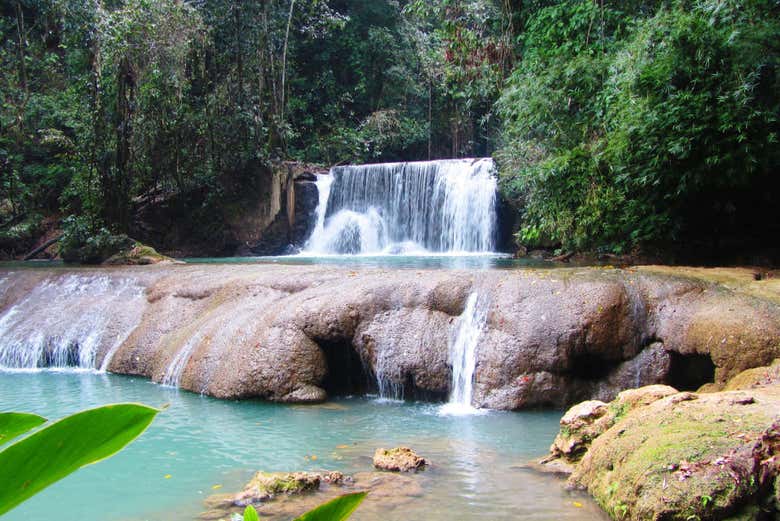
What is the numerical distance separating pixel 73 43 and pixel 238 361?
14.6 m

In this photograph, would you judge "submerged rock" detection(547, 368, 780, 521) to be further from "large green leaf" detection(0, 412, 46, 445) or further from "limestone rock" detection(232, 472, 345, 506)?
"large green leaf" detection(0, 412, 46, 445)

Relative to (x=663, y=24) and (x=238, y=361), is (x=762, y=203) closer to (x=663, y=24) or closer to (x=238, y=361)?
(x=663, y=24)

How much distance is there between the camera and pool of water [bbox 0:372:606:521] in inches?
185

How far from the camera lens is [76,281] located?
40.6ft

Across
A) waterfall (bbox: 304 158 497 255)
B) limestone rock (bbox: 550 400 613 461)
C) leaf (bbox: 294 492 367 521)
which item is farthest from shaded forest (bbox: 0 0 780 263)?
leaf (bbox: 294 492 367 521)

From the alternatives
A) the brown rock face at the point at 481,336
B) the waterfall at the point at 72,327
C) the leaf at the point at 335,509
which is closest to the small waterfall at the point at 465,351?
the brown rock face at the point at 481,336

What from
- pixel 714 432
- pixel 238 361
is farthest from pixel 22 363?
pixel 714 432

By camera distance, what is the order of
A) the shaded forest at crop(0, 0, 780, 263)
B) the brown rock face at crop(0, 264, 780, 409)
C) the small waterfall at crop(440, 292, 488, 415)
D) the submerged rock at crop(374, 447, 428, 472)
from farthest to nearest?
the shaded forest at crop(0, 0, 780, 263), the small waterfall at crop(440, 292, 488, 415), the brown rock face at crop(0, 264, 780, 409), the submerged rock at crop(374, 447, 428, 472)

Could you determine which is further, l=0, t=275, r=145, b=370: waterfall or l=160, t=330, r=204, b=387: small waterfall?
l=0, t=275, r=145, b=370: waterfall

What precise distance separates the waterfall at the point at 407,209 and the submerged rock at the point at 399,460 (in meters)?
11.9

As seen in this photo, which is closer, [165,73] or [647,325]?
[647,325]

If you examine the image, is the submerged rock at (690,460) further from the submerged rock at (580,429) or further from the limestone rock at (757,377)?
the limestone rock at (757,377)

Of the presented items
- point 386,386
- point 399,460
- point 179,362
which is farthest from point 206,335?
point 399,460

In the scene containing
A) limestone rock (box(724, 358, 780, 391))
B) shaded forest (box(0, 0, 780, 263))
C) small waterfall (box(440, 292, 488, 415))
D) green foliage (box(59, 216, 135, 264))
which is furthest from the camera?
green foliage (box(59, 216, 135, 264))
